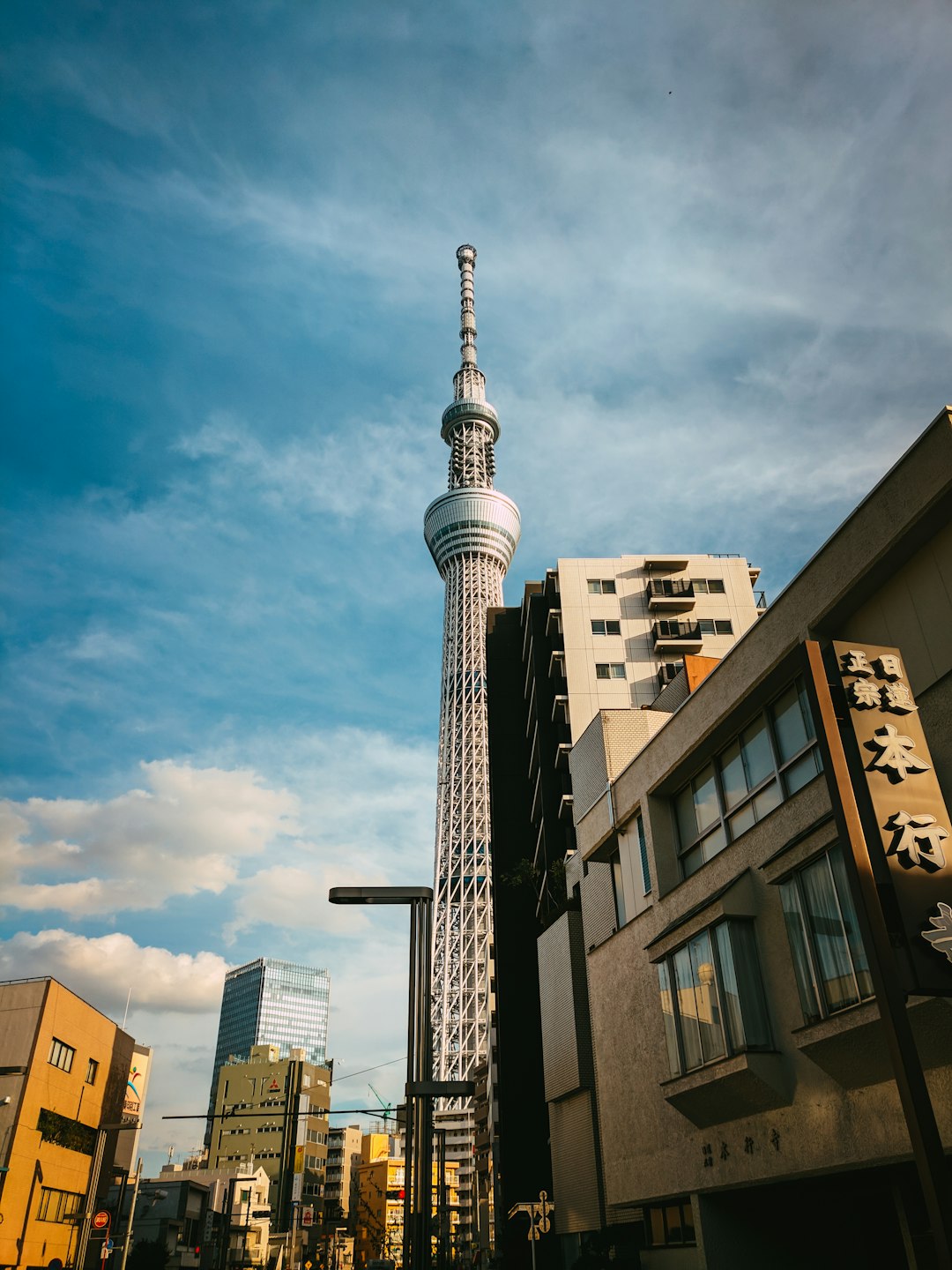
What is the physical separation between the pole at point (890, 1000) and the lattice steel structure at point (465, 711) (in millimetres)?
82673

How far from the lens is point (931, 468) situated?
14.4 m

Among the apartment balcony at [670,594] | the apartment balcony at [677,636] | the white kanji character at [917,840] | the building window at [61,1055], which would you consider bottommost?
the white kanji character at [917,840]

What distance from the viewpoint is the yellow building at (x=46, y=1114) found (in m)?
38.5

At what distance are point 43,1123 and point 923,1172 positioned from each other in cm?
4360

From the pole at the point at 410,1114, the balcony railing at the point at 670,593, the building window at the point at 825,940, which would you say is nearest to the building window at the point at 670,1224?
the pole at the point at 410,1114

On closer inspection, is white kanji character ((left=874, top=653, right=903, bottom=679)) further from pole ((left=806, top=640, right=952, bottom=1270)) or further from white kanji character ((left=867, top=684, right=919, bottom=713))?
pole ((left=806, top=640, right=952, bottom=1270))

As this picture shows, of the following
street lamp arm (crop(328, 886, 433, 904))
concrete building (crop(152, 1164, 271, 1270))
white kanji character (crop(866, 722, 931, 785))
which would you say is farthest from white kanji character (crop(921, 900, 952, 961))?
concrete building (crop(152, 1164, 271, 1270))

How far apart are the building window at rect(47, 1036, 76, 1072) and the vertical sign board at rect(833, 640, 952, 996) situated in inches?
1670

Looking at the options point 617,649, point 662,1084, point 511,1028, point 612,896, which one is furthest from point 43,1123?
point 617,649

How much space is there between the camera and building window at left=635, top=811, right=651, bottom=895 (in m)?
23.6

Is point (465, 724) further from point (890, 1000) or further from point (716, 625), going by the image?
point (890, 1000)

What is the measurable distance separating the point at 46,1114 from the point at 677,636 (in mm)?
39468

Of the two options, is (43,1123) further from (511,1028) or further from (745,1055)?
(745,1055)

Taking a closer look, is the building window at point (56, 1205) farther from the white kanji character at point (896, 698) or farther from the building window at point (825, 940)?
the white kanji character at point (896, 698)
